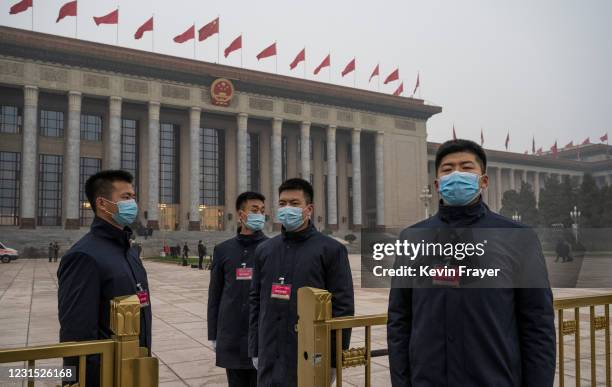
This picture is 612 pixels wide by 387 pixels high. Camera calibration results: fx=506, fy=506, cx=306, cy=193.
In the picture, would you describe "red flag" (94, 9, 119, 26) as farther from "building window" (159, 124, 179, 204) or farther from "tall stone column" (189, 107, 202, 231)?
"building window" (159, 124, 179, 204)

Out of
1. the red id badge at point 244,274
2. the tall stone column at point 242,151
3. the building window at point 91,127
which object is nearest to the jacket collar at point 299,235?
the red id badge at point 244,274

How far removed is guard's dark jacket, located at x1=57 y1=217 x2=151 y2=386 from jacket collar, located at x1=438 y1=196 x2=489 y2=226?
2.12 m

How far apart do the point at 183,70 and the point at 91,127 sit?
10.2 meters

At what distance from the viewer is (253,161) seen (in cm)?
5491

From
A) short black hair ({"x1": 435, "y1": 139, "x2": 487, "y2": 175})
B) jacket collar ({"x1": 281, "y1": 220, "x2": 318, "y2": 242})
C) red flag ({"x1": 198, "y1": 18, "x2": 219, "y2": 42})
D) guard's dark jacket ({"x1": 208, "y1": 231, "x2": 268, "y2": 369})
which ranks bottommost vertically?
guard's dark jacket ({"x1": 208, "y1": 231, "x2": 268, "y2": 369})

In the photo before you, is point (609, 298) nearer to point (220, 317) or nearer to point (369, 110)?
point (220, 317)

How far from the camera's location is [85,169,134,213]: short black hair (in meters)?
3.91

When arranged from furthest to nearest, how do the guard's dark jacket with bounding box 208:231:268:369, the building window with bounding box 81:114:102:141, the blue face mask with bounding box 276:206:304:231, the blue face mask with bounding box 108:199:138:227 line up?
the building window with bounding box 81:114:102:141, the guard's dark jacket with bounding box 208:231:268:369, the blue face mask with bounding box 276:206:304:231, the blue face mask with bounding box 108:199:138:227

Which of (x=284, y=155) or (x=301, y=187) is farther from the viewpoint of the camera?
(x=284, y=155)

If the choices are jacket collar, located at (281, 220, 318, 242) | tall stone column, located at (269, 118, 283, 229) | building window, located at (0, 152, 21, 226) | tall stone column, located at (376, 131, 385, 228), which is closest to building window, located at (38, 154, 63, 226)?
building window, located at (0, 152, 21, 226)

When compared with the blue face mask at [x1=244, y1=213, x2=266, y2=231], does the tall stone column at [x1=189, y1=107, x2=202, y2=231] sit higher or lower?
higher

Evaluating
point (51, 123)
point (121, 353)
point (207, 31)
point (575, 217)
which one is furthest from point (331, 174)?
point (121, 353)

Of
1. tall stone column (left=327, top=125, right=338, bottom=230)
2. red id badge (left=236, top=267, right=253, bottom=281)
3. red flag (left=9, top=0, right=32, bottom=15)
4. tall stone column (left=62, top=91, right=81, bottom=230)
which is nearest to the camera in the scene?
red id badge (left=236, top=267, right=253, bottom=281)

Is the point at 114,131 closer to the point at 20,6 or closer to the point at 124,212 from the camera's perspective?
the point at 20,6
